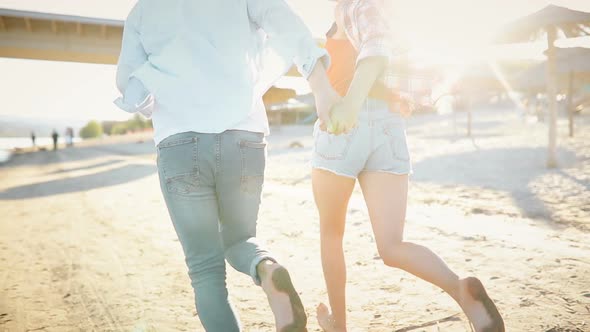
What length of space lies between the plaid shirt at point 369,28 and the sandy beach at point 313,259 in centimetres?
158

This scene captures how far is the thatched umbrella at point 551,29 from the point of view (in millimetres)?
8234

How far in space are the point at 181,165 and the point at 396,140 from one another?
874mm

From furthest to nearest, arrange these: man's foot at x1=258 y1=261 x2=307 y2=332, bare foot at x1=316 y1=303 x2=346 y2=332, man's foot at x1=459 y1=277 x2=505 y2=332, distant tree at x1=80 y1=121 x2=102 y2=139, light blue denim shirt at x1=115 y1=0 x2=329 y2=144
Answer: distant tree at x1=80 y1=121 x2=102 y2=139, bare foot at x1=316 y1=303 x2=346 y2=332, man's foot at x1=459 y1=277 x2=505 y2=332, light blue denim shirt at x1=115 y1=0 x2=329 y2=144, man's foot at x1=258 y1=261 x2=307 y2=332

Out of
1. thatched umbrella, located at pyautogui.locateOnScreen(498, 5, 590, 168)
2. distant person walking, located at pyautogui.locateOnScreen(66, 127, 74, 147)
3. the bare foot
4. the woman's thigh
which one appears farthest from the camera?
distant person walking, located at pyautogui.locateOnScreen(66, 127, 74, 147)

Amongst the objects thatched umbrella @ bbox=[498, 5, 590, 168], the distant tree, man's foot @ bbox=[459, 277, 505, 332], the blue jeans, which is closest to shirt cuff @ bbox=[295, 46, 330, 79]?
the blue jeans

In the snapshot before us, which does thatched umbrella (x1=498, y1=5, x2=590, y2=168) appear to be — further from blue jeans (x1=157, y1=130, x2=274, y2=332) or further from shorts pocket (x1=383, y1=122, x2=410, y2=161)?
blue jeans (x1=157, y1=130, x2=274, y2=332)

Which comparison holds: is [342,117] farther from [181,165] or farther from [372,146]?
[181,165]

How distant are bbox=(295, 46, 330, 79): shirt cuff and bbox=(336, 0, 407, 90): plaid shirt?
0.19 m

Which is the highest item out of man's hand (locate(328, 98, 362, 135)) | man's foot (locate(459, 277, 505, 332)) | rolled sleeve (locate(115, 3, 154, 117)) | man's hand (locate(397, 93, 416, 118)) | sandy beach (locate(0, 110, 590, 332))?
rolled sleeve (locate(115, 3, 154, 117))

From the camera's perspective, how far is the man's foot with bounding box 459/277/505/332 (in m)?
1.44

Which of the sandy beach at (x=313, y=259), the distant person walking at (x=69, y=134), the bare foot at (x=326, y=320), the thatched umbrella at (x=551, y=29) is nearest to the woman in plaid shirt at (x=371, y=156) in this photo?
the bare foot at (x=326, y=320)

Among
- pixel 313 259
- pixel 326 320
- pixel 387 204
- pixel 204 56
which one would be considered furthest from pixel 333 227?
pixel 313 259

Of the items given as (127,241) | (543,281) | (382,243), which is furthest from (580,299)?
(127,241)

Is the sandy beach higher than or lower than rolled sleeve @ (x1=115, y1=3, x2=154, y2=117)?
lower
